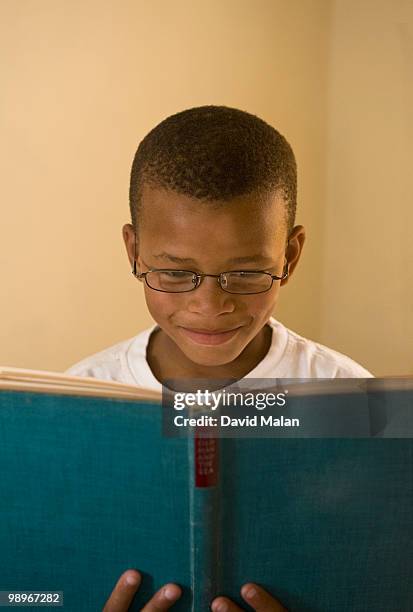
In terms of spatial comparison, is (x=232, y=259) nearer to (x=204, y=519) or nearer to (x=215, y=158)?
(x=215, y=158)

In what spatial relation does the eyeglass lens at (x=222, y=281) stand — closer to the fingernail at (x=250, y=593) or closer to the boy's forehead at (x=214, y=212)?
the boy's forehead at (x=214, y=212)

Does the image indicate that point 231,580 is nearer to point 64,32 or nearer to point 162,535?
point 162,535

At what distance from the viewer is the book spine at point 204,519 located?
645 millimetres

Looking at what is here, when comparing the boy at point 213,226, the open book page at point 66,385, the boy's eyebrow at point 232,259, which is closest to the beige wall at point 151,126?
the boy at point 213,226

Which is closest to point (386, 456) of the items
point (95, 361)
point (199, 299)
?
point (199, 299)

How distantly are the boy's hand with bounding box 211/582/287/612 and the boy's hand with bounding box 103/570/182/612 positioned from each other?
38 millimetres

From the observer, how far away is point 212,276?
94 centimetres

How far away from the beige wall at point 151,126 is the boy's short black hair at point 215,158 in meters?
0.55

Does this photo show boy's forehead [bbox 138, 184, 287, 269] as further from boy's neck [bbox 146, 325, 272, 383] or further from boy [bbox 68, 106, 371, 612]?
boy's neck [bbox 146, 325, 272, 383]

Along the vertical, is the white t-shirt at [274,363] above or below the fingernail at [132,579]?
above

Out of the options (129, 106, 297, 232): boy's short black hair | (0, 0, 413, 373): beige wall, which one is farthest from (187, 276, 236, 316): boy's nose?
(0, 0, 413, 373): beige wall

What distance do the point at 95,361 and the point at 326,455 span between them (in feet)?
1.91

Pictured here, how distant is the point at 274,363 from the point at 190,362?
129 millimetres

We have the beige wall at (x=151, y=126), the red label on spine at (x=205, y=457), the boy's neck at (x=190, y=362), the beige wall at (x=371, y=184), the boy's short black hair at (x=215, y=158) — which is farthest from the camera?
the beige wall at (x=371, y=184)
